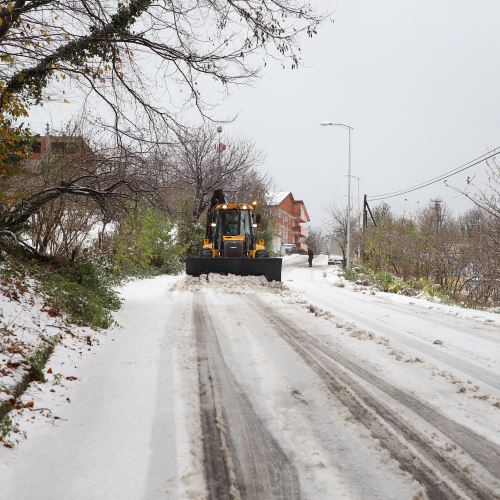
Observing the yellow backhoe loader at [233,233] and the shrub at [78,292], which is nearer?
the shrub at [78,292]

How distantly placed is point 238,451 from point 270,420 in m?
0.60

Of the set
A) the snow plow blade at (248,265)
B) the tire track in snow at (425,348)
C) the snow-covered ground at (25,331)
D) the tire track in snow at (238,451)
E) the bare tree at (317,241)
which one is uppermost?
the bare tree at (317,241)

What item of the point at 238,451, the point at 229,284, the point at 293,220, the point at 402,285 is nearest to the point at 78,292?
the point at 238,451

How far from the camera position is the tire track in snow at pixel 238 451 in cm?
269

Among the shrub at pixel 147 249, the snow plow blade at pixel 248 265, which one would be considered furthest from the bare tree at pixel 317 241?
the snow plow blade at pixel 248 265

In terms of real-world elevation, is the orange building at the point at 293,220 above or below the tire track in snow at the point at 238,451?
above

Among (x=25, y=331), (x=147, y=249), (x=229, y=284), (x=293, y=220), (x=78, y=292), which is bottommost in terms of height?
(x=25, y=331)

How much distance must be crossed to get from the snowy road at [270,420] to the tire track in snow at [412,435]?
12 mm

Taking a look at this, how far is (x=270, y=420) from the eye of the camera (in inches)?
146

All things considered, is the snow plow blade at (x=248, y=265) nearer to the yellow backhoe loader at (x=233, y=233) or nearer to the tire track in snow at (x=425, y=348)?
the yellow backhoe loader at (x=233, y=233)

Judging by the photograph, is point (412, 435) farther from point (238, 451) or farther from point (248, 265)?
point (248, 265)

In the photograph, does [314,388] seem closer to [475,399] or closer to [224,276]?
[475,399]

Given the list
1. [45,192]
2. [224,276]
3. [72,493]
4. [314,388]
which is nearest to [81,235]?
[45,192]

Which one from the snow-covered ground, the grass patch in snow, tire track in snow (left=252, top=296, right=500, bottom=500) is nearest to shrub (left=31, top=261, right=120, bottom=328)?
the snow-covered ground
